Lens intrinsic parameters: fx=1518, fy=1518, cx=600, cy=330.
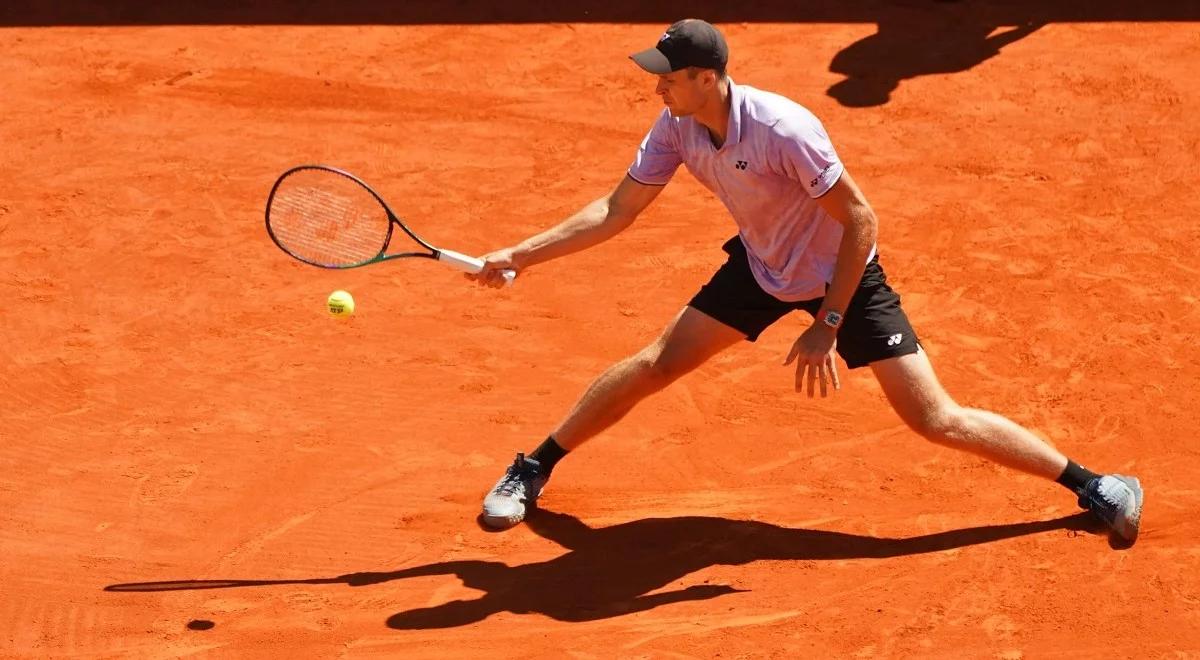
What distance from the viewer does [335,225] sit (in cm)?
719

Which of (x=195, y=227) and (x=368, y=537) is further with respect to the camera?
(x=195, y=227)

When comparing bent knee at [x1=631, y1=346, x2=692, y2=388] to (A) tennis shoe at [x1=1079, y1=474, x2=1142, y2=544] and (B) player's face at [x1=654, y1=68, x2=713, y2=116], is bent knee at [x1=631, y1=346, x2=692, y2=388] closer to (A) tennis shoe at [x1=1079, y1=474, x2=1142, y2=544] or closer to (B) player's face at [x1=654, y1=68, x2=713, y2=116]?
(B) player's face at [x1=654, y1=68, x2=713, y2=116]

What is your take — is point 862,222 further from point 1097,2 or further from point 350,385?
point 1097,2

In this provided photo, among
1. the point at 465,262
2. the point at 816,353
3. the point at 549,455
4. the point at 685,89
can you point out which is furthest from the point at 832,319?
the point at 549,455

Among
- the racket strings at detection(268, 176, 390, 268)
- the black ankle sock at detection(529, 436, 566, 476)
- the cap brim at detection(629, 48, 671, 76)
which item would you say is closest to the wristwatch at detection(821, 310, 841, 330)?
the cap brim at detection(629, 48, 671, 76)

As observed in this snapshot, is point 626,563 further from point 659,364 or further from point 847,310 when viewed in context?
point 847,310

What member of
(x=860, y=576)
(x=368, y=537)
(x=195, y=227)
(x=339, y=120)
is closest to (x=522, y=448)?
(x=368, y=537)

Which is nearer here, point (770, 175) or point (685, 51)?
point (685, 51)

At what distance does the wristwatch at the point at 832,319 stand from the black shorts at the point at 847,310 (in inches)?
8.8

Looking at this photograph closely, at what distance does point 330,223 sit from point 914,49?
5.88m

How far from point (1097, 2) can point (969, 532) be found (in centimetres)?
736

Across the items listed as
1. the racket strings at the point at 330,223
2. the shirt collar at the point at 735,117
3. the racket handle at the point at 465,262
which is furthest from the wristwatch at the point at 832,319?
the racket strings at the point at 330,223

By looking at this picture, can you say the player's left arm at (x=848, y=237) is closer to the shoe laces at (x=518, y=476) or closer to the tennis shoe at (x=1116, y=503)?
the tennis shoe at (x=1116, y=503)

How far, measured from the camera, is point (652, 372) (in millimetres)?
6195
